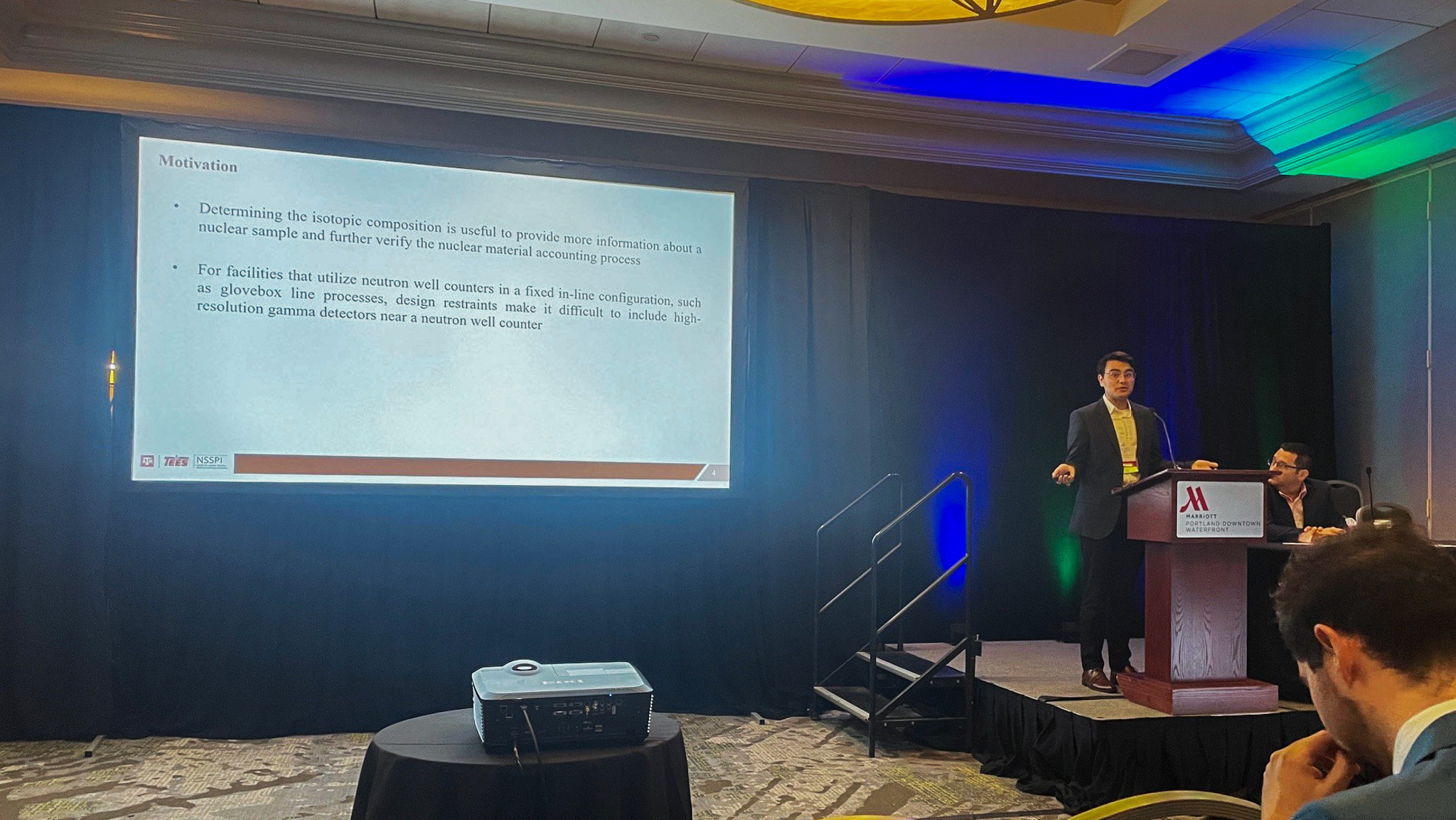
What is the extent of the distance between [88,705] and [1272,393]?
247 inches

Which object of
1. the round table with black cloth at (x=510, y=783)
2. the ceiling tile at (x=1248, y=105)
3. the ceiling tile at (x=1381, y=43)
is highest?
the ceiling tile at (x=1381, y=43)

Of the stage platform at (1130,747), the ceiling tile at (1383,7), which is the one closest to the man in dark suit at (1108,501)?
the stage platform at (1130,747)

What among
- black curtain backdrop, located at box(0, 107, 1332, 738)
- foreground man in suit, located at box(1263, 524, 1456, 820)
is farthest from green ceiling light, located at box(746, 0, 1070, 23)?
black curtain backdrop, located at box(0, 107, 1332, 738)

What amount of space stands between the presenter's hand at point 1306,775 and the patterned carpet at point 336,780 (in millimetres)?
2446

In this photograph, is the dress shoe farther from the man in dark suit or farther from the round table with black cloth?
the round table with black cloth

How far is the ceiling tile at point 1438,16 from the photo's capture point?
438 cm

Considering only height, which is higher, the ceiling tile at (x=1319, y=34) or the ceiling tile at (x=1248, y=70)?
the ceiling tile at (x=1319, y=34)

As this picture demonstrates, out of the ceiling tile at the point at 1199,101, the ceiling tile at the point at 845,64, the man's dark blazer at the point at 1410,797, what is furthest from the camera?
the ceiling tile at the point at 1199,101

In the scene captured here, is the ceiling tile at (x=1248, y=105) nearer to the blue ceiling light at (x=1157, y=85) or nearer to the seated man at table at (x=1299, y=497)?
the blue ceiling light at (x=1157, y=85)

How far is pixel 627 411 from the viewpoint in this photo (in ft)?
16.1

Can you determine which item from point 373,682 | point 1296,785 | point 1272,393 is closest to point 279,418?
point 373,682

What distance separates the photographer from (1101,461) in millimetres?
4203

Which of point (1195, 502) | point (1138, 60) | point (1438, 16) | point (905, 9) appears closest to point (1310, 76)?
point (1438, 16)

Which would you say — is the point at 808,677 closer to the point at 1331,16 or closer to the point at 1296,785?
the point at 1331,16
